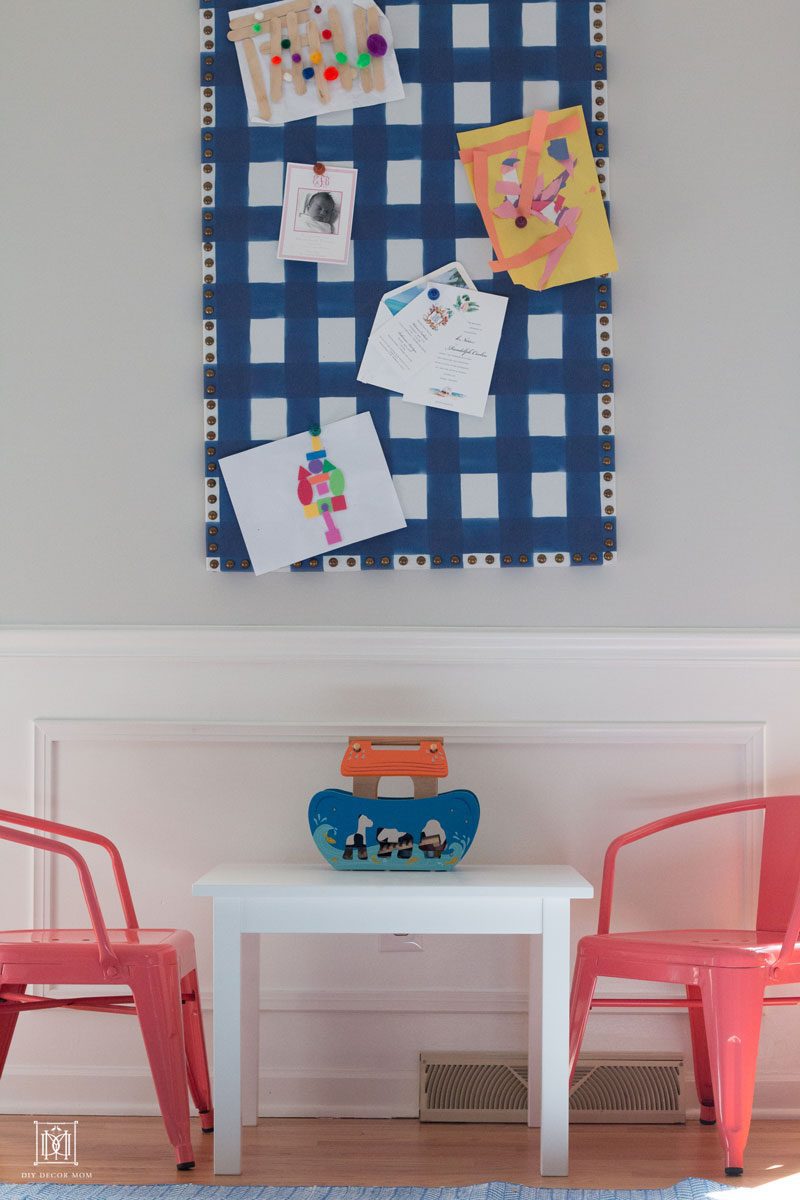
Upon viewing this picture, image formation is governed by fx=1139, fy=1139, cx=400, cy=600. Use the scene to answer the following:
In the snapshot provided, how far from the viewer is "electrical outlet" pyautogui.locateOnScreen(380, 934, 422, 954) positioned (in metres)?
2.24

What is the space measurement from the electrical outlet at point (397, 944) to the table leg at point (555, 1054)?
456 millimetres

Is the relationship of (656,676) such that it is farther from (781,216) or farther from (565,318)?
(781,216)

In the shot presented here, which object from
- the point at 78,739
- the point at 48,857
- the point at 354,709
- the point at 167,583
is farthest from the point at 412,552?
the point at 48,857

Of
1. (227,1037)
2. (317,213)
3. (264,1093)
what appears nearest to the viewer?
(227,1037)

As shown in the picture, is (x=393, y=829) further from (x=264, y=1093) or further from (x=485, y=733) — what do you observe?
(x=264, y=1093)

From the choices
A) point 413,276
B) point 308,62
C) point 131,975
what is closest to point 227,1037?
point 131,975

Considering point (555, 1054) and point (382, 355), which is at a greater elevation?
point (382, 355)

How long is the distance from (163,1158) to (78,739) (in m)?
0.80

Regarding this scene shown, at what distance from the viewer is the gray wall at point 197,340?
2.30 meters

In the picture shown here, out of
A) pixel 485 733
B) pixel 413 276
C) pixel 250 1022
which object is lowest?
pixel 250 1022

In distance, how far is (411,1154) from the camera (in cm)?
197

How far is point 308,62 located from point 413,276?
0.48 meters

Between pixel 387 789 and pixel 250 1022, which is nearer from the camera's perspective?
pixel 250 1022

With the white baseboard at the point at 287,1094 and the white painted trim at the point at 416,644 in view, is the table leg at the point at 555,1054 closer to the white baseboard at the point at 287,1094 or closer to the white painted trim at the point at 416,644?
the white baseboard at the point at 287,1094
